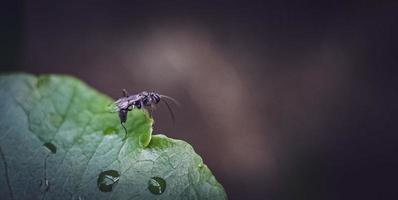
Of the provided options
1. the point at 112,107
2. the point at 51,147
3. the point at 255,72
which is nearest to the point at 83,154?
the point at 51,147

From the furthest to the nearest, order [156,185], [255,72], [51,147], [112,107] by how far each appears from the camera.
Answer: [255,72], [112,107], [51,147], [156,185]

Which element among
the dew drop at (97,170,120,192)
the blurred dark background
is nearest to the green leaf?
the dew drop at (97,170,120,192)

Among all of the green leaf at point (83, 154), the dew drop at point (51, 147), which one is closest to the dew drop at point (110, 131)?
the green leaf at point (83, 154)

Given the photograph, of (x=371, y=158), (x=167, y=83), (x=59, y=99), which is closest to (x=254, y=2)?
(x=167, y=83)

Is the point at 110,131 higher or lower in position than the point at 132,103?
lower

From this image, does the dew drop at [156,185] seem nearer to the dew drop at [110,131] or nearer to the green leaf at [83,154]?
the green leaf at [83,154]

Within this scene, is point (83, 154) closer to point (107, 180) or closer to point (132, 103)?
point (107, 180)
